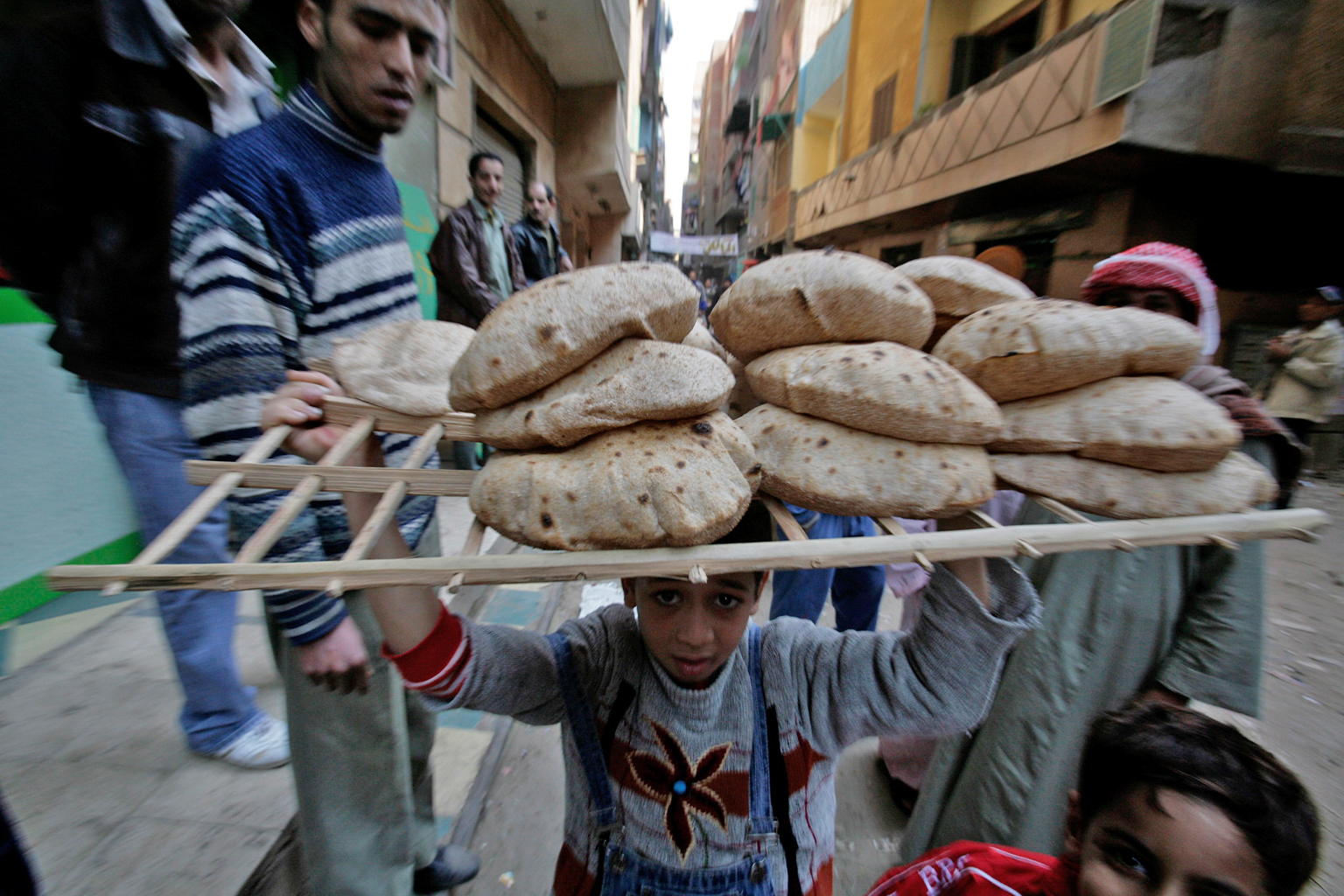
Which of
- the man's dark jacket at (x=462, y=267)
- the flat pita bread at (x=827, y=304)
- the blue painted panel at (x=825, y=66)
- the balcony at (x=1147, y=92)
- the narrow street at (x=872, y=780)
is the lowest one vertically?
the narrow street at (x=872, y=780)

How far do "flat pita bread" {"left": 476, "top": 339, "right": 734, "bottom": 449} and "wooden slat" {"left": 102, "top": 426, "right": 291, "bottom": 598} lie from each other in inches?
12.9

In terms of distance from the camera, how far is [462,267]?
3439 mm

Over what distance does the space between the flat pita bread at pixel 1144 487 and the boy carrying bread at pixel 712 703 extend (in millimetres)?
172

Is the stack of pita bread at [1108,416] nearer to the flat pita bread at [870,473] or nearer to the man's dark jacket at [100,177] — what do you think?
the flat pita bread at [870,473]

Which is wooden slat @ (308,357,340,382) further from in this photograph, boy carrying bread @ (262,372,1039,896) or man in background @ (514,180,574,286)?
man in background @ (514,180,574,286)

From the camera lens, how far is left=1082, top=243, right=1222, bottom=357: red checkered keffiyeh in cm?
162

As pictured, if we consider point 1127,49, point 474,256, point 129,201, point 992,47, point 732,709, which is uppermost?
point 992,47

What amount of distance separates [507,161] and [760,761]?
27.9 ft

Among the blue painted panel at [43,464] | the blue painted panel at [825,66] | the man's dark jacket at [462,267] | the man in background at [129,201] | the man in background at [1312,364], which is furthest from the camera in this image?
the blue painted panel at [825,66]

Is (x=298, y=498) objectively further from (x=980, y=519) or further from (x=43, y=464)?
(x=43, y=464)

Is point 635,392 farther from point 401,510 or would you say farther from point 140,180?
point 140,180

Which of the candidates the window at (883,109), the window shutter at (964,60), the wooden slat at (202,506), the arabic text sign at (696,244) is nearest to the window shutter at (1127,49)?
the window shutter at (964,60)

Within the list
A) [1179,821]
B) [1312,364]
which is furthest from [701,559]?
[1312,364]

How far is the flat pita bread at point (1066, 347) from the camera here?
97 cm
